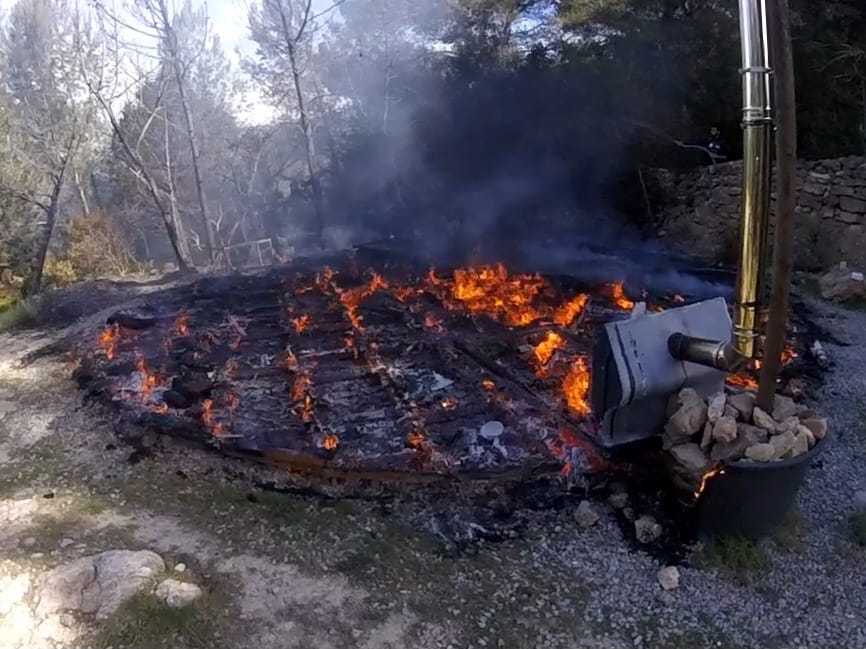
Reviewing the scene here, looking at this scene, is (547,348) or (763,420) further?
(547,348)

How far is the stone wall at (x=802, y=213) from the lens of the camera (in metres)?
9.31

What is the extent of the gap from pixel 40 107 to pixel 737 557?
20301 millimetres

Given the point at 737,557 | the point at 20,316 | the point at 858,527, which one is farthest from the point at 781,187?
the point at 20,316

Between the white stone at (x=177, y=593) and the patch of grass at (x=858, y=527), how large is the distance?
143 inches

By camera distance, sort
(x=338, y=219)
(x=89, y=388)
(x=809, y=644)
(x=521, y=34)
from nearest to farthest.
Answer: (x=809, y=644) < (x=89, y=388) < (x=521, y=34) < (x=338, y=219)

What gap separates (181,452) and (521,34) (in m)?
12.1

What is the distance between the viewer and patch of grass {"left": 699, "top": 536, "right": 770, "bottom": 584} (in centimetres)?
350

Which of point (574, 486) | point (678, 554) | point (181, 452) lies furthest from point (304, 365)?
point (678, 554)

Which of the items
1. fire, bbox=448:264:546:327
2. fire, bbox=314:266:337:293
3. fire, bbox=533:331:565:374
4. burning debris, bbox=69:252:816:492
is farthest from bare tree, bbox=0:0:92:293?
fire, bbox=533:331:565:374

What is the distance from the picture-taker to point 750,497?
346cm

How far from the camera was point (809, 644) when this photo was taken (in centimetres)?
311

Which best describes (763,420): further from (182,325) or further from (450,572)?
(182,325)

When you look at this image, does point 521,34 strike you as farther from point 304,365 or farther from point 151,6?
point 304,365

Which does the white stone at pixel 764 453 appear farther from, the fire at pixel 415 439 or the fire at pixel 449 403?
the fire at pixel 449 403
